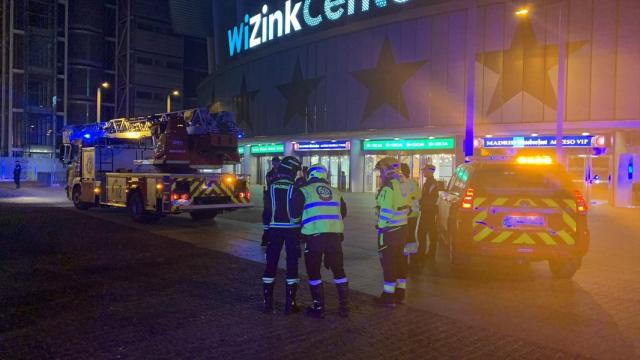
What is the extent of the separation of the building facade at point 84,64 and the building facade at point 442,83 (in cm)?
2083

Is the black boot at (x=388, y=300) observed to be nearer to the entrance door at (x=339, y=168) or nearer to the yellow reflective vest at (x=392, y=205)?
the yellow reflective vest at (x=392, y=205)

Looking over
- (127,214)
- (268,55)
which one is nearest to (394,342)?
(127,214)

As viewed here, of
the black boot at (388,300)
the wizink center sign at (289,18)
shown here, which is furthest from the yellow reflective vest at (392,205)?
the wizink center sign at (289,18)

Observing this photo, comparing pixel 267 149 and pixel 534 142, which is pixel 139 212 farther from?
pixel 267 149

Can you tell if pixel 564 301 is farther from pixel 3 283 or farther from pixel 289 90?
pixel 289 90

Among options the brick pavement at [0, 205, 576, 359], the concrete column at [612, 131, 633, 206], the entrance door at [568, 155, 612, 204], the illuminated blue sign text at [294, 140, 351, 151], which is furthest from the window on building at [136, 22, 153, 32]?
the brick pavement at [0, 205, 576, 359]

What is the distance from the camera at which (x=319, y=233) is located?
6.20m

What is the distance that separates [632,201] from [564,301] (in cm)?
1903

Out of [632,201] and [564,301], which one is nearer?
[564,301]

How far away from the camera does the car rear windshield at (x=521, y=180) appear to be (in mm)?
7941

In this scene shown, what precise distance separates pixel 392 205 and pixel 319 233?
106 centimetres

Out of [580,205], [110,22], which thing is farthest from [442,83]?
[110,22]

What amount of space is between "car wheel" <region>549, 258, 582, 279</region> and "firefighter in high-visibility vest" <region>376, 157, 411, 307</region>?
9.88 ft

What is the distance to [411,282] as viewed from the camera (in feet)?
26.5
